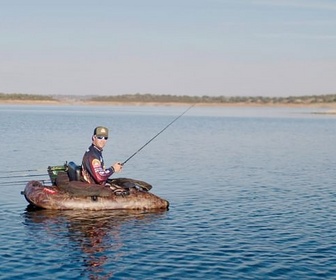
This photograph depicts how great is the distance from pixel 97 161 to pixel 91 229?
7.42 ft

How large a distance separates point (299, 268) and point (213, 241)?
2463 mm

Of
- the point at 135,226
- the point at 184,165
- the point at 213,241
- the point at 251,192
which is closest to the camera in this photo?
the point at 213,241

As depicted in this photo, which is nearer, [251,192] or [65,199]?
[65,199]

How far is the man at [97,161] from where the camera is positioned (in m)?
16.7

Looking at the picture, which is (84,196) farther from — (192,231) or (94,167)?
(192,231)

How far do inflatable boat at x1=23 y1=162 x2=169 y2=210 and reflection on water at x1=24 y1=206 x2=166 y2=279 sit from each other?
18 centimetres

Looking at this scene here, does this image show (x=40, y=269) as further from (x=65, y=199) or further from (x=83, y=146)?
(x=83, y=146)

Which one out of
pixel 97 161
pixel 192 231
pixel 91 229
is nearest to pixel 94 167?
pixel 97 161

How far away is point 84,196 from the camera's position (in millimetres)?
16969

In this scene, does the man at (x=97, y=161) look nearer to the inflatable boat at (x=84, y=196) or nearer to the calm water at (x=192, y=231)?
the inflatable boat at (x=84, y=196)

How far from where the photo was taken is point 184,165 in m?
29.3

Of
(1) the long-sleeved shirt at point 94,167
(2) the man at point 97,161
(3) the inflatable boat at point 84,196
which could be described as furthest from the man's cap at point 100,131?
(3) the inflatable boat at point 84,196

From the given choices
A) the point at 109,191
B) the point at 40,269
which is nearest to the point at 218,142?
the point at 109,191

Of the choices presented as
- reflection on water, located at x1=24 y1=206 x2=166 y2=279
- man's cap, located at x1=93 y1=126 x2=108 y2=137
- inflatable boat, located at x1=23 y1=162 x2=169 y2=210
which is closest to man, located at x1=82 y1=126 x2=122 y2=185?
man's cap, located at x1=93 y1=126 x2=108 y2=137
